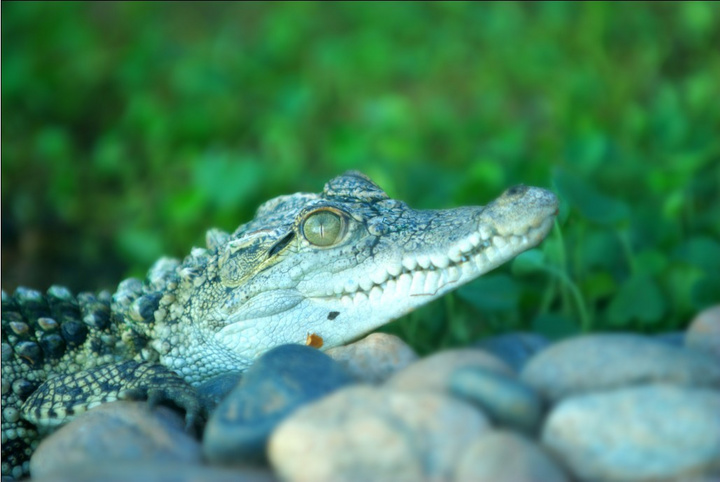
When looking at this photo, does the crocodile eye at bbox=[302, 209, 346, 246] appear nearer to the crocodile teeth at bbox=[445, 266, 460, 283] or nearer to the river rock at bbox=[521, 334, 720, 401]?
the crocodile teeth at bbox=[445, 266, 460, 283]

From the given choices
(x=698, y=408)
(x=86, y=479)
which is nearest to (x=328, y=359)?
(x=86, y=479)

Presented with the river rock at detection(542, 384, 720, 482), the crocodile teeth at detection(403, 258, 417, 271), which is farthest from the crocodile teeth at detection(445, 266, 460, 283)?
the river rock at detection(542, 384, 720, 482)

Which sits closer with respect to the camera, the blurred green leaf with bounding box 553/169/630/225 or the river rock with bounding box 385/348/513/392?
the river rock with bounding box 385/348/513/392

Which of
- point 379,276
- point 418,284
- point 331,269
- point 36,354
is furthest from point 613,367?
point 36,354

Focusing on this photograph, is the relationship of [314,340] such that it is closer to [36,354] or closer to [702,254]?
[36,354]

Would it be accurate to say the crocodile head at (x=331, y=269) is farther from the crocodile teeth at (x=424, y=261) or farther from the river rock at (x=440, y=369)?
the river rock at (x=440, y=369)

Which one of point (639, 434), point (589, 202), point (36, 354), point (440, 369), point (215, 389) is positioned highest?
point (589, 202)
